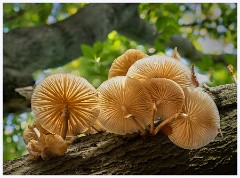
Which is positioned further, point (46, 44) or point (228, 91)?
point (46, 44)

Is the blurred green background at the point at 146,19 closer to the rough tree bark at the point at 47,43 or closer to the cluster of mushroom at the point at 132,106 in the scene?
the rough tree bark at the point at 47,43

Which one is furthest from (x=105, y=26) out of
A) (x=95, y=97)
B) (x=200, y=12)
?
(x=200, y=12)

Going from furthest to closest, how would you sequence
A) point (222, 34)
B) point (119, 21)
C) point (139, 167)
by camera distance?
point (222, 34)
point (119, 21)
point (139, 167)

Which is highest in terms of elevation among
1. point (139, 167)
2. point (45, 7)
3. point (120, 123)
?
point (45, 7)

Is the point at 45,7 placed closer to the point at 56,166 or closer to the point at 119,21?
the point at 119,21

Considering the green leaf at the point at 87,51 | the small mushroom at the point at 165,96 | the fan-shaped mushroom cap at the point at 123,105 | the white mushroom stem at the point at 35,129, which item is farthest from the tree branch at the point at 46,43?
the small mushroom at the point at 165,96

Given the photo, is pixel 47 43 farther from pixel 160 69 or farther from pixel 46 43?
pixel 160 69

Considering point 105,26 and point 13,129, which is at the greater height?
point 105,26
